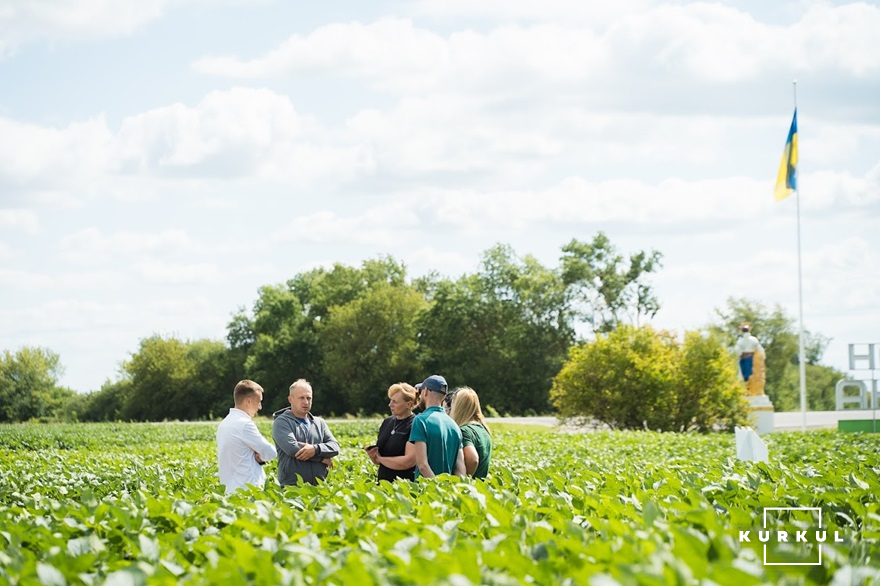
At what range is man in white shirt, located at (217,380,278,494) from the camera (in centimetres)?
764

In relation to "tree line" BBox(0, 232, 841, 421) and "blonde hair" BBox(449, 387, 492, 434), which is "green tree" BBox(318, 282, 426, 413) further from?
"blonde hair" BBox(449, 387, 492, 434)

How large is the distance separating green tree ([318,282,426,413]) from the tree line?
9 centimetres

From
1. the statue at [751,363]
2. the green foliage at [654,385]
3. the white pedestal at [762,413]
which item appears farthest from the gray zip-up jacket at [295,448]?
the statue at [751,363]

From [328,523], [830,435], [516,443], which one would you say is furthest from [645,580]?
[830,435]

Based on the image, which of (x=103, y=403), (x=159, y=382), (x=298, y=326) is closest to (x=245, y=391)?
(x=298, y=326)

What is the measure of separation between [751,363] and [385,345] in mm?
34914

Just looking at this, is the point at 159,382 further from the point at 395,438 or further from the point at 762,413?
the point at 395,438

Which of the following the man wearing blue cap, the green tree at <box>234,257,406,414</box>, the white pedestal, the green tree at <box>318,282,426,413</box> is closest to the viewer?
the man wearing blue cap

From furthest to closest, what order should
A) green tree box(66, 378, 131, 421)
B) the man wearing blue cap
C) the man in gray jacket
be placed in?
green tree box(66, 378, 131, 421) → the man in gray jacket → the man wearing blue cap

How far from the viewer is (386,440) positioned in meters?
8.12

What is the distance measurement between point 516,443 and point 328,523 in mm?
13353

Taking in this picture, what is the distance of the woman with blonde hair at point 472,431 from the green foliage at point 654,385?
21639 mm

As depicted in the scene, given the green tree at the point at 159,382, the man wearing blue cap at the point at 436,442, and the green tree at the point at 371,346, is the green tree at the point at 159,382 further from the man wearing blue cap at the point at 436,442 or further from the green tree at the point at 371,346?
the man wearing blue cap at the point at 436,442

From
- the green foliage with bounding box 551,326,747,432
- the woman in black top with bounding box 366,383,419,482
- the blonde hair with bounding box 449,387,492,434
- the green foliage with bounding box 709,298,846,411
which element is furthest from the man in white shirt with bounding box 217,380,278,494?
the green foliage with bounding box 709,298,846,411
